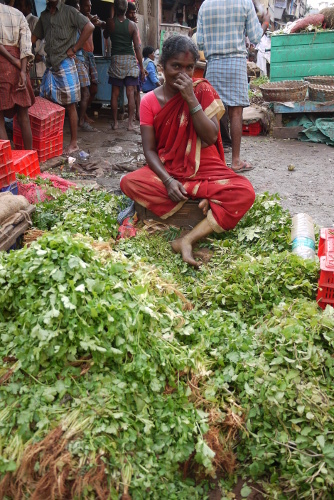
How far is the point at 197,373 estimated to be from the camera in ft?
6.89

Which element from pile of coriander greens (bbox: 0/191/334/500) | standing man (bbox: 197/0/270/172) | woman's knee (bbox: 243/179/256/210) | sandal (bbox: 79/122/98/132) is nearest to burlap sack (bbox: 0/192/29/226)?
pile of coriander greens (bbox: 0/191/334/500)

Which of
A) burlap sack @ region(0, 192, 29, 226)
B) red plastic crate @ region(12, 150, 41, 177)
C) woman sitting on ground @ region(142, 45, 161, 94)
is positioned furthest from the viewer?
woman sitting on ground @ region(142, 45, 161, 94)

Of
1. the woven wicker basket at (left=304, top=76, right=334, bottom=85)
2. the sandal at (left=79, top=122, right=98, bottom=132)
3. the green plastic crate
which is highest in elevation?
the green plastic crate

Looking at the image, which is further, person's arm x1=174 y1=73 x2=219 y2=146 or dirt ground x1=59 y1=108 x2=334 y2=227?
dirt ground x1=59 y1=108 x2=334 y2=227

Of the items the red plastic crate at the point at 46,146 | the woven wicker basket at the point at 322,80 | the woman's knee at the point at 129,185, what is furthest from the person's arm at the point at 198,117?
the woven wicker basket at the point at 322,80

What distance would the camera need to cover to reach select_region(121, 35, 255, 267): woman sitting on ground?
343 cm

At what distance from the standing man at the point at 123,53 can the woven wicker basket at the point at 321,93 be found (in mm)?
3056

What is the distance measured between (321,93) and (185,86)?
15.8 feet

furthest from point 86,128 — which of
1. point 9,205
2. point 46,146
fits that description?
point 9,205

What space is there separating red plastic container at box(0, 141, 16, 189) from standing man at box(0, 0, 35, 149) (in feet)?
4.60

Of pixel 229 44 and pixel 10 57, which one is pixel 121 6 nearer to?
pixel 229 44

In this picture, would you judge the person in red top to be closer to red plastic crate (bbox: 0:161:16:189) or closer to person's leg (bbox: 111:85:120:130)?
person's leg (bbox: 111:85:120:130)

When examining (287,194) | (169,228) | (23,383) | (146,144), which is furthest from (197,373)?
(287,194)

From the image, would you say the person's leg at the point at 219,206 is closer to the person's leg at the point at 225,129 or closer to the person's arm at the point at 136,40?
the person's leg at the point at 225,129
